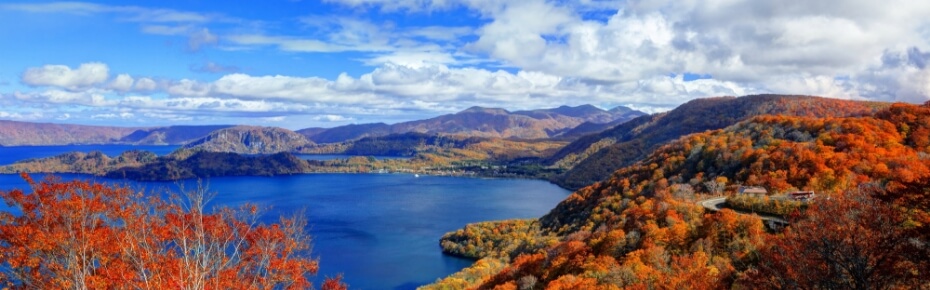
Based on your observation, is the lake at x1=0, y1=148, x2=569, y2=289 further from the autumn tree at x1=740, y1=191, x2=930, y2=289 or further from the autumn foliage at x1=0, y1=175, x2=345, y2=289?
the autumn tree at x1=740, y1=191, x2=930, y2=289

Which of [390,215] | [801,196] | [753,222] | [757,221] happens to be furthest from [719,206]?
[390,215]

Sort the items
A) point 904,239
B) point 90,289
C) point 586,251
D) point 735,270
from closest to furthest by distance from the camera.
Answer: point 904,239 → point 90,289 → point 735,270 → point 586,251

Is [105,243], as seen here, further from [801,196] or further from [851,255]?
[801,196]

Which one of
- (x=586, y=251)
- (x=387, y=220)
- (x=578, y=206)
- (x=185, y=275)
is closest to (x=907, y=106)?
(x=578, y=206)

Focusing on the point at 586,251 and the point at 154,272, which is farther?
the point at 586,251

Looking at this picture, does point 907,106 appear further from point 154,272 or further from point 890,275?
point 154,272

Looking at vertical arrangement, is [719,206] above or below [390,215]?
above
